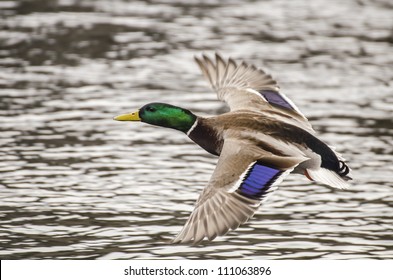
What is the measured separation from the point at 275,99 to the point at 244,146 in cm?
134

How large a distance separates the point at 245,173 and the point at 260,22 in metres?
7.11

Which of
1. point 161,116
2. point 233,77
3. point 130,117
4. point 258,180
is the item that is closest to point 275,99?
point 233,77

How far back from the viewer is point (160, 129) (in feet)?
35.5

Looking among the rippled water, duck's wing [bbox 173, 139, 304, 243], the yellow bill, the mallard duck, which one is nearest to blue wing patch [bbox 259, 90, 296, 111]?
the mallard duck

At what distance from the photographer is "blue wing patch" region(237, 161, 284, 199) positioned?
7.20 metres

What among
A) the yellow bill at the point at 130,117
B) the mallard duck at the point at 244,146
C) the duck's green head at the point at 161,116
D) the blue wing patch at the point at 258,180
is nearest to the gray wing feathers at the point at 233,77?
the mallard duck at the point at 244,146

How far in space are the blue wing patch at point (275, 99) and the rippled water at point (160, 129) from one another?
27.1 inches

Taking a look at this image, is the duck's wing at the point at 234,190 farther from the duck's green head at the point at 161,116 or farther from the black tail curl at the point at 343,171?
the duck's green head at the point at 161,116

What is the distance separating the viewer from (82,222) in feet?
27.3

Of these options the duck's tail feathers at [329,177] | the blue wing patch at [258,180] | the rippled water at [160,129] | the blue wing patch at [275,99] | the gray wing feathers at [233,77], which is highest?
the gray wing feathers at [233,77]

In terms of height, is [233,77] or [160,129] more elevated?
[233,77]

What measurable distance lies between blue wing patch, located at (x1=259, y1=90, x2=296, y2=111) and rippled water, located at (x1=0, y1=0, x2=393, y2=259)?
0.69 metres

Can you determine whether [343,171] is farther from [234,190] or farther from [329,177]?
[234,190]

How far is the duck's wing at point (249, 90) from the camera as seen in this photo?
8672 mm
